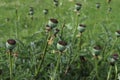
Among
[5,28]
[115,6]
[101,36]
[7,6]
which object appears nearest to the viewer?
[101,36]

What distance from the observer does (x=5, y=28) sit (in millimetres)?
6602

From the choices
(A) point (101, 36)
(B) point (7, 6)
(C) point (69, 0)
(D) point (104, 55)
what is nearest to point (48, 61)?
(D) point (104, 55)

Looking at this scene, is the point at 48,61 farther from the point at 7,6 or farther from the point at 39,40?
the point at 7,6

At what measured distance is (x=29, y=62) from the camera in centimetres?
355

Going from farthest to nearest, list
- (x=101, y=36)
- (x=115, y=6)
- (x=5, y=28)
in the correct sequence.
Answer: (x=115, y=6), (x=5, y=28), (x=101, y=36)

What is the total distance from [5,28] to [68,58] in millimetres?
3223

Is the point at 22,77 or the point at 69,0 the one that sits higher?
the point at 22,77

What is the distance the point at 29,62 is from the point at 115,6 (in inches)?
241

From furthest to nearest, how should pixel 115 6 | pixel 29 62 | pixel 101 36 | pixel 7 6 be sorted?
1. pixel 115 6
2. pixel 7 6
3. pixel 101 36
4. pixel 29 62

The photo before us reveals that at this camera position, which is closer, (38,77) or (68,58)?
(38,77)

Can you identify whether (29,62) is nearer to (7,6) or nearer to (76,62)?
(76,62)

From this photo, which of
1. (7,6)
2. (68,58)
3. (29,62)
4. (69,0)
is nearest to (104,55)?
(68,58)

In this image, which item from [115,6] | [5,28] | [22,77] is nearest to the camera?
[22,77]

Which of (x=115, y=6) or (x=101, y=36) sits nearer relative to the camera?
(x=101, y=36)
